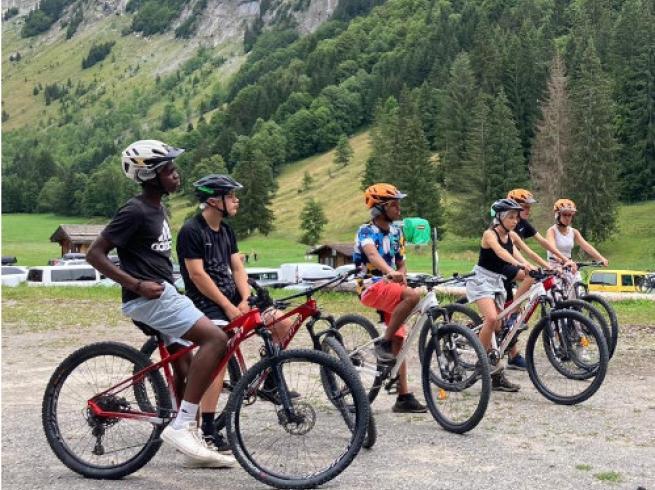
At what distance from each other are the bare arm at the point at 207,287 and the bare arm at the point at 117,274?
2.09ft

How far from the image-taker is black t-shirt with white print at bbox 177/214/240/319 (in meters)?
6.73

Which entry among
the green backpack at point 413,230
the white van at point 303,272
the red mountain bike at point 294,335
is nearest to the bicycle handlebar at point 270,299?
the red mountain bike at point 294,335

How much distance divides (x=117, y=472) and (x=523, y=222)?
7013 millimetres

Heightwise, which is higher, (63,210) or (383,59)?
(383,59)

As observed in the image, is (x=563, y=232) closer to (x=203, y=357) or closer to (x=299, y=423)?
(x=299, y=423)

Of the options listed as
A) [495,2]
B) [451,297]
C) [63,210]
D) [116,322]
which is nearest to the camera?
[451,297]

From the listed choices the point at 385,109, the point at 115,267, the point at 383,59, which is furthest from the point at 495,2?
the point at 115,267

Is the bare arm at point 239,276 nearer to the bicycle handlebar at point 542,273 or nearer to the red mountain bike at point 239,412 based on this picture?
the red mountain bike at point 239,412

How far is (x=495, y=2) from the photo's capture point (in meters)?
171

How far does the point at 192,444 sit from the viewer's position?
6.06 meters

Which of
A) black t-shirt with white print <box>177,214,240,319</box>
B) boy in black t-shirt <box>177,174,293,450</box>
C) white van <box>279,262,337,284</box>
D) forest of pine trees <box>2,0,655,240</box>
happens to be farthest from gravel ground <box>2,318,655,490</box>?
forest of pine trees <box>2,0,655,240</box>

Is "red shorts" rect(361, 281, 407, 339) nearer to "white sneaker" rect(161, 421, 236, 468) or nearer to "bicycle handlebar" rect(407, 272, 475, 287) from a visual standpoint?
"bicycle handlebar" rect(407, 272, 475, 287)

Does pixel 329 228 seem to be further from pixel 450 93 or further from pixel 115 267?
pixel 115 267

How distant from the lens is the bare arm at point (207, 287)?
6543 millimetres
